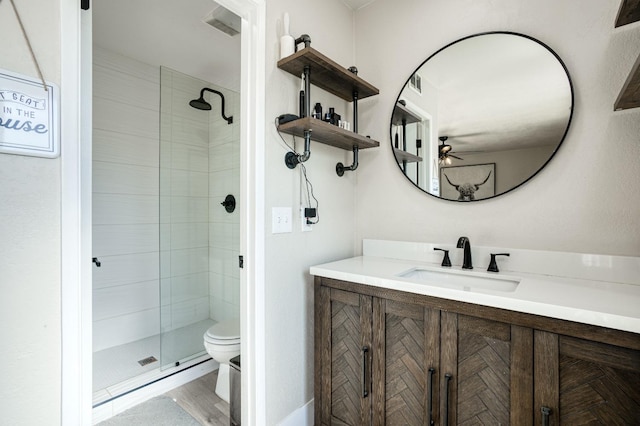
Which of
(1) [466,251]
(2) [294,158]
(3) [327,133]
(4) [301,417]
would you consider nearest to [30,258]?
(2) [294,158]

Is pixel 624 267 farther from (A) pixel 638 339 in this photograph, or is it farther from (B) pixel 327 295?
(B) pixel 327 295

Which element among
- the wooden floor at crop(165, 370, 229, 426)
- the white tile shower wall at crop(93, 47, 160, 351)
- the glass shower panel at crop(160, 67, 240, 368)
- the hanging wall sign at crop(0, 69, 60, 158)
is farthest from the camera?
the glass shower panel at crop(160, 67, 240, 368)

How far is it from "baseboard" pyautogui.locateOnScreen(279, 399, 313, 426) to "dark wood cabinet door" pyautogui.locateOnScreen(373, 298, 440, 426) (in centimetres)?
49

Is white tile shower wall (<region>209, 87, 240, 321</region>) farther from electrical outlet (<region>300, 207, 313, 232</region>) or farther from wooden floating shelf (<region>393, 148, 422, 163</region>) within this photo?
wooden floating shelf (<region>393, 148, 422, 163</region>)

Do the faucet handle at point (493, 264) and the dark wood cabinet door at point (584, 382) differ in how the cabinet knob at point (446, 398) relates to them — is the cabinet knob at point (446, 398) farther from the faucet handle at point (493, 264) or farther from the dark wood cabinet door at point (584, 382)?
the faucet handle at point (493, 264)

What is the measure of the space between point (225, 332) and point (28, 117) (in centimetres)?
164

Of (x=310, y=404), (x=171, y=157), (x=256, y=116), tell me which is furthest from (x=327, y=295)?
(x=171, y=157)

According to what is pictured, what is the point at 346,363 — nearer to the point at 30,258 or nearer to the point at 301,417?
the point at 301,417

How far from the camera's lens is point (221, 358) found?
196 cm

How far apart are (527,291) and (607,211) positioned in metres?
0.58

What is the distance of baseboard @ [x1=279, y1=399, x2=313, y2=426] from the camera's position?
158 centimetres

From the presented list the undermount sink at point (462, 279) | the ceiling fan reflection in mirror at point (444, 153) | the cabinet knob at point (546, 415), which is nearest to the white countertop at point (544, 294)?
the undermount sink at point (462, 279)

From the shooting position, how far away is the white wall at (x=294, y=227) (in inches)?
59.5

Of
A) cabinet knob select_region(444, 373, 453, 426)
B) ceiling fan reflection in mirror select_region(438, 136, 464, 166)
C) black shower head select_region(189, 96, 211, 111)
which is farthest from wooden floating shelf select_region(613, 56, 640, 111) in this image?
black shower head select_region(189, 96, 211, 111)
